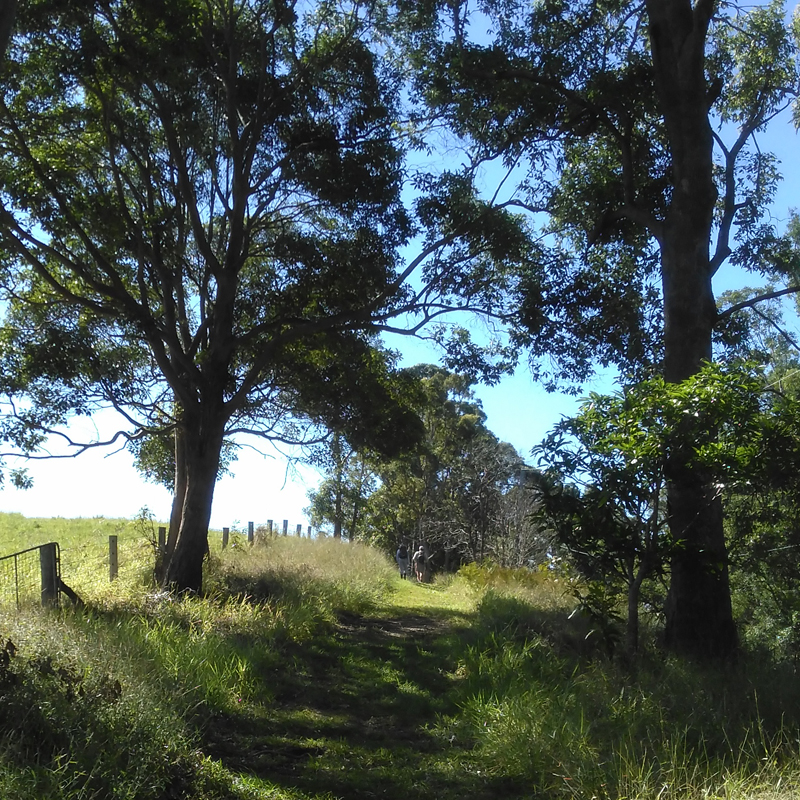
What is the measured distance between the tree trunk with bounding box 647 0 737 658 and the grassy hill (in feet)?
2.33

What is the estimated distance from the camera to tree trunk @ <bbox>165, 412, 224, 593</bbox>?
13344mm

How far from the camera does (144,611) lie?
1066 cm

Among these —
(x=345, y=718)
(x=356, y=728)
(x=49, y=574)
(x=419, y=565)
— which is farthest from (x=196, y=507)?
(x=419, y=565)

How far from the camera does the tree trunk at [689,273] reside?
9117 millimetres

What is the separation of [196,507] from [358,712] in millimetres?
6199

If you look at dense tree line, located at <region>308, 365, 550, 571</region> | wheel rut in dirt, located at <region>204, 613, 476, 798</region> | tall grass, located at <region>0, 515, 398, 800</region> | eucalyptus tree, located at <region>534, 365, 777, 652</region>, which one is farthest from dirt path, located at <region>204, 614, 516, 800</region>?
dense tree line, located at <region>308, 365, 550, 571</region>

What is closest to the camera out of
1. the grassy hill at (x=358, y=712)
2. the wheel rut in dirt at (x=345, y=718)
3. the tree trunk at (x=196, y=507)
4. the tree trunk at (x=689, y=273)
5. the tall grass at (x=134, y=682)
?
the tall grass at (x=134, y=682)

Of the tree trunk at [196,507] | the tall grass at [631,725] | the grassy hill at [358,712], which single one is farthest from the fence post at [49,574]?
the tall grass at [631,725]

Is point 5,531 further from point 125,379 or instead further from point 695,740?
A: point 695,740

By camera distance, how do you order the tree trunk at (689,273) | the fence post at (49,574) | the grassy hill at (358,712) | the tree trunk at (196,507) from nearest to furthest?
the grassy hill at (358,712) < the tree trunk at (689,273) < the fence post at (49,574) < the tree trunk at (196,507)

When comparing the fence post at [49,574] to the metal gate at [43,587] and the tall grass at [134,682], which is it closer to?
the metal gate at [43,587]

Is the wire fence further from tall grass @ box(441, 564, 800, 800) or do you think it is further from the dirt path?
tall grass @ box(441, 564, 800, 800)

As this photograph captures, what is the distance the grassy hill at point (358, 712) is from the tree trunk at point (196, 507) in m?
1.21

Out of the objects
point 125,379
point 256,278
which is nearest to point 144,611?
point 125,379
